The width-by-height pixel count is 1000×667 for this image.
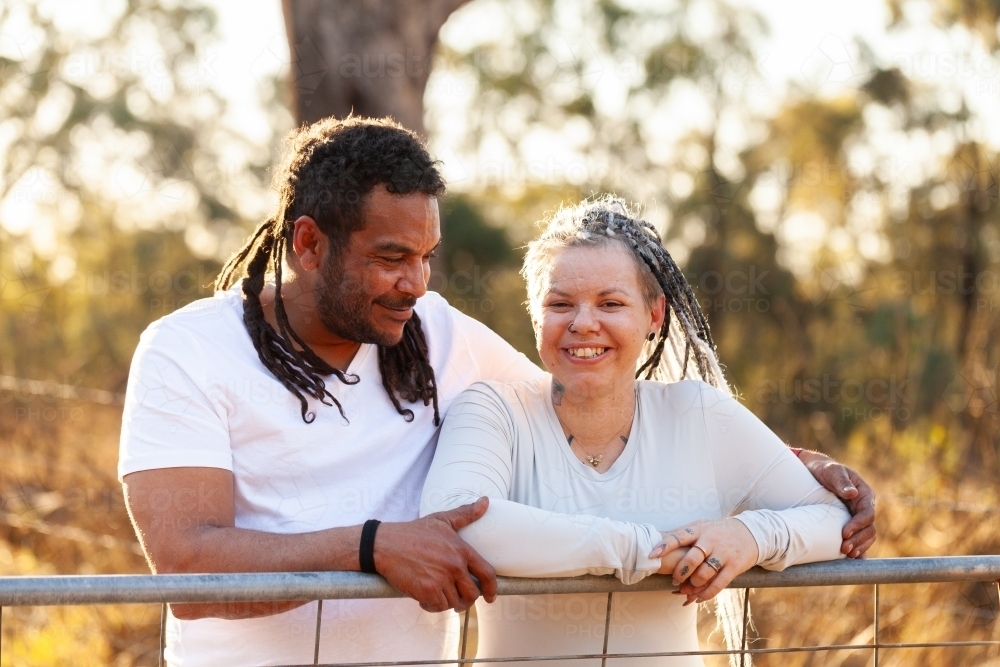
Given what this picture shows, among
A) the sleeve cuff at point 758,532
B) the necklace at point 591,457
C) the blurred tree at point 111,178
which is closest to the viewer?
the sleeve cuff at point 758,532

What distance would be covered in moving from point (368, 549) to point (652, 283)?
1.01 meters

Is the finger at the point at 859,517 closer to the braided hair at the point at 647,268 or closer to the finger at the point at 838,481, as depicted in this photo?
the finger at the point at 838,481

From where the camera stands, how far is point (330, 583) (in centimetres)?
199

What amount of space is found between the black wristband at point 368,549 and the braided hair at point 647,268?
2.63 ft

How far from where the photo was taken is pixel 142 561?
657cm

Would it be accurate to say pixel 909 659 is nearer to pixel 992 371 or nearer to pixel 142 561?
pixel 992 371

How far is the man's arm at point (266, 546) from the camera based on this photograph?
6.91 ft

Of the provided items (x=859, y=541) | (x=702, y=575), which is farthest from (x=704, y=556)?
(x=859, y=541)

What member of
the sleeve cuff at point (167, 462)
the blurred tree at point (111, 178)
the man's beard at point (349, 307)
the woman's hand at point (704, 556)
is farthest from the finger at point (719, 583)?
the blurred tree at point (111, 178)

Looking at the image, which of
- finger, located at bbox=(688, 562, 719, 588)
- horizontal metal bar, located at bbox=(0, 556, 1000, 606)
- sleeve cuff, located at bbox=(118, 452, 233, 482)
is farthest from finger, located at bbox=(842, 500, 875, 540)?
sleeve cuff, located at bbox=(118, 452, 233, 482)

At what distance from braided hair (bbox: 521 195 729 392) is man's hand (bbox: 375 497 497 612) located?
758 mm

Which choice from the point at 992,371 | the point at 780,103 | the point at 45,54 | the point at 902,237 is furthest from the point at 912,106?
the point at 45,54

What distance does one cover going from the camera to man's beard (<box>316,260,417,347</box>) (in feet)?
8.50

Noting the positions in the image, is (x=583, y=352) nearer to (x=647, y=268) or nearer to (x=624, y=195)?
(x=647, y=268)
